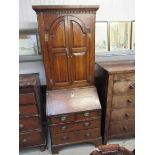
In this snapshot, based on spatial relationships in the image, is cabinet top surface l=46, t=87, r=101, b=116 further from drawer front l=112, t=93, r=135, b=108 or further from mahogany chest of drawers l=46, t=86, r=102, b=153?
drawer front l=112, t=93, r=135, b=108

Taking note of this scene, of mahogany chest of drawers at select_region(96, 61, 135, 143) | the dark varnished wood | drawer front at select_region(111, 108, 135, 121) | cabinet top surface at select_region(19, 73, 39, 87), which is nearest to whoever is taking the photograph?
the dark varnished wood

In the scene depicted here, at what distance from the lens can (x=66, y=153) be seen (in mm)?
2211

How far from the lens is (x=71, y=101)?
2096 millimetres

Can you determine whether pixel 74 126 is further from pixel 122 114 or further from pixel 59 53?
pixel 59 53

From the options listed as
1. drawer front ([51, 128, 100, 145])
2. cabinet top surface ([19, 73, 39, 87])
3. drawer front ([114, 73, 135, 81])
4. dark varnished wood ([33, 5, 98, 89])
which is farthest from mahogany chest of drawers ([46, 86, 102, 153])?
drawer front ([114, 73, 135, 81])

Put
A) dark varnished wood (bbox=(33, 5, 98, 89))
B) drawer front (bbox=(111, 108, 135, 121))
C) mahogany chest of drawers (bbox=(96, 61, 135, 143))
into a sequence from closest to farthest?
1. dark varnished wood (bbox=(33, 5, 98, 89))
2. mahogany chest of drawers (bbox=(96, 61, 135, 143))
3. drawer front (bbox=(111, 108, 135, 121))

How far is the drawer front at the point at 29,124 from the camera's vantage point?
82.7 inches

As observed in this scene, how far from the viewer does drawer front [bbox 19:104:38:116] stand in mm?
2043

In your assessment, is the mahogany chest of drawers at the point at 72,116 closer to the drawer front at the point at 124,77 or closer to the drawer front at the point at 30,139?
the drawer front at the point at 30,139

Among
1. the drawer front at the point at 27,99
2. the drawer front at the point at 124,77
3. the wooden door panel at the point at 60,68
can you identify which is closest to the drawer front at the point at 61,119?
the drawer front at the point at 27,99

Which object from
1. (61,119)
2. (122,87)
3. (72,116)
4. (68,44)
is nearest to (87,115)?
(72,116)
